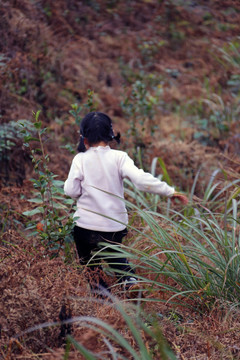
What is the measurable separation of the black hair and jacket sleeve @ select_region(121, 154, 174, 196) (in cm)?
24

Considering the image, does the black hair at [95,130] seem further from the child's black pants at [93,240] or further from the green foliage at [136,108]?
the green foliage at [136,108]

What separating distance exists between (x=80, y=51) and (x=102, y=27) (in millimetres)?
1111

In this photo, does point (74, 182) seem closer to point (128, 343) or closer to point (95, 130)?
point (95, 130)

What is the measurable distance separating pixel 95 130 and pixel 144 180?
0.50 m

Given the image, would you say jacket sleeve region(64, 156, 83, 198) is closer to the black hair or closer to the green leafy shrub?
the black hair

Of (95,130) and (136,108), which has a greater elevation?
(95,130)

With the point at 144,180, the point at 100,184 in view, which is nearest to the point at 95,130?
the point at 100,184

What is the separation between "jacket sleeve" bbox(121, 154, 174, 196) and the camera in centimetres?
334

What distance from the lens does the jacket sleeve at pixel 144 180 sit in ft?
10.9

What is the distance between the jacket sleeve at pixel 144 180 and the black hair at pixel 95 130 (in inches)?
9.6

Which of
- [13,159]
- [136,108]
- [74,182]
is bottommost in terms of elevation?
[13,159]

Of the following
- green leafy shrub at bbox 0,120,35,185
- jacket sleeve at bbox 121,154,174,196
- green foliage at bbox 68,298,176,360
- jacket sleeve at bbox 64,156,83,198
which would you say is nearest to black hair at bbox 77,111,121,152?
jacket sleeve at bbox 64,156,83,198

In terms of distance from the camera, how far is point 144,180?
333 centimetres

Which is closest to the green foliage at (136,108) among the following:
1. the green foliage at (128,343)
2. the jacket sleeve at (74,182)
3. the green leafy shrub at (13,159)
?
the green leafy shrub at (13,159)
